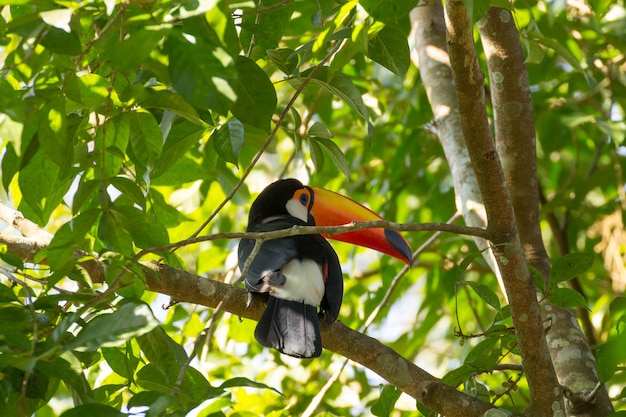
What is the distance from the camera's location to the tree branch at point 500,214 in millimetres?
1890

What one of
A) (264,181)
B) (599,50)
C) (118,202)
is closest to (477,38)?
(599,50)

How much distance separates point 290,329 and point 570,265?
0.92 metres

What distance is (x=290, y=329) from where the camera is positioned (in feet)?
8.62

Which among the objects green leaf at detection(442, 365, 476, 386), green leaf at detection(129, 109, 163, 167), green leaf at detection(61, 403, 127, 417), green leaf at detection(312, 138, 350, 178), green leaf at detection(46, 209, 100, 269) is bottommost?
green leaf at detection(61, 403, 127, 417)

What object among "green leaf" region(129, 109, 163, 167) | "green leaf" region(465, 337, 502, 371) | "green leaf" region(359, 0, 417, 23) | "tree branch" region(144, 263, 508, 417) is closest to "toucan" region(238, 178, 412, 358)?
"tree branch" region(144, 263, 508, 417)

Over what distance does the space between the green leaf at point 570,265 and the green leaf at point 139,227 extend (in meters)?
1.13

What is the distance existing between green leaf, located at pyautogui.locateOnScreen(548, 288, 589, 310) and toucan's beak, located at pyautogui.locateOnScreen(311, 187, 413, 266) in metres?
1.09

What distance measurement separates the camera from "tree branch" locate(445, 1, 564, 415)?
189cm

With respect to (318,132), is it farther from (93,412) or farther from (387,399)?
(93,412)

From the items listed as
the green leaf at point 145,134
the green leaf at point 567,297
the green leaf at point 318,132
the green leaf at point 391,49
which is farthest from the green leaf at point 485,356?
the green leaf at point 145,134

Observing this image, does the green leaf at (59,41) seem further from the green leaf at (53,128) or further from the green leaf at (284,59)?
the green leaf at (284,59)

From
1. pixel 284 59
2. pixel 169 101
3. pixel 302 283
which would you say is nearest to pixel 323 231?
pixel 169 101

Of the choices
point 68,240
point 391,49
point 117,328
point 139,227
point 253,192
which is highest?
point 253,192

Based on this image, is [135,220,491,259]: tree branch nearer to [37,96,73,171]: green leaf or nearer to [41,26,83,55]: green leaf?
[37,96,73,171]: green leaf
